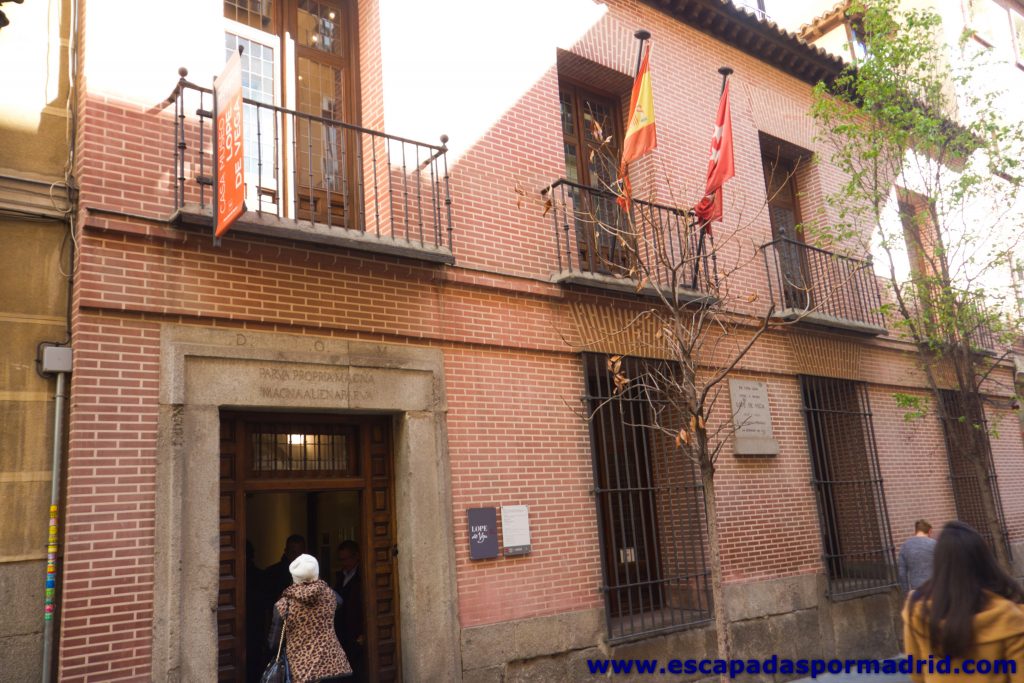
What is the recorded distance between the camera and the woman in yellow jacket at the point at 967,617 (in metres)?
3.04

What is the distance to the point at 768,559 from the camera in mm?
9375

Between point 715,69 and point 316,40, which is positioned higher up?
point 715,69

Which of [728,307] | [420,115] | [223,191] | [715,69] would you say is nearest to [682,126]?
[715,69]

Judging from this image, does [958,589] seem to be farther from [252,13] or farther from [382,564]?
[252,13]

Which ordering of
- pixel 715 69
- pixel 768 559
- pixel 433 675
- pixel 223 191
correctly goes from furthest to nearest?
pixel 715 69, pixel 768 559, pixel 433 675, pixel 223 191

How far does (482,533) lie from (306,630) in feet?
6.19

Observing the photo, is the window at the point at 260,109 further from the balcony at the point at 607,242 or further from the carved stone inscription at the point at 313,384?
the balcony at the point at 607,242

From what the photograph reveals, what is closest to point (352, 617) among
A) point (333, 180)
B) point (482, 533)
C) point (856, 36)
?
point (482, 533)

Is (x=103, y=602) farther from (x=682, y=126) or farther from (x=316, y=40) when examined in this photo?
(x=682, y=126)

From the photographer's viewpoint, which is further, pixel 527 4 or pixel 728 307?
pixel 728 307

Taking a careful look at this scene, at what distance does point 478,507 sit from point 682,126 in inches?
223

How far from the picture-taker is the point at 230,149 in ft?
18.4

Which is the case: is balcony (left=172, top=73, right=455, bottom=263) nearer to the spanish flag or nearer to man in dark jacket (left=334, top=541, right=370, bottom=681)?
the spanish flag

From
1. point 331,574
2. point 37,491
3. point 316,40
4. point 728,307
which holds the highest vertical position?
point 316,40
